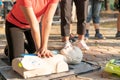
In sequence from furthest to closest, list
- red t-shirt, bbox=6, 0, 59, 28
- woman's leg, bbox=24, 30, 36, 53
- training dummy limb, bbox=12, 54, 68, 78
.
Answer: woman's leg, bbox=24, 30, 36, 53 → red t-shirt, bbox=6, 0, 59, 28 → training dummy limb, bbox=12, 54, 68, 78

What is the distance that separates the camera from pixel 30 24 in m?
3.25

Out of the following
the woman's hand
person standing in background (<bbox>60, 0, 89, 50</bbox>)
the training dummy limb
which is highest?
person standing in background (<bbox>60, 0, 89, 50</bbox>)

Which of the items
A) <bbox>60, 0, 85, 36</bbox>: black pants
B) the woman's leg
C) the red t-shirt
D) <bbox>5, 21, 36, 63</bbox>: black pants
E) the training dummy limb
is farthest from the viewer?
<bbox>60, 0, 85, 36</bbox>: black pants

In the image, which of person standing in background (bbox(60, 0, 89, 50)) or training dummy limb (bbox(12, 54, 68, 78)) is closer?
training dummy limb (bbox(12, 54, 68, 78))

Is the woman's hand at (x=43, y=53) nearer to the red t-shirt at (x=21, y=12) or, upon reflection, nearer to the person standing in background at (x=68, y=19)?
the red t-shirt at (x=21, y=12)

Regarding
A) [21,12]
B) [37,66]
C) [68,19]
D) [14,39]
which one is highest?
[21,12]

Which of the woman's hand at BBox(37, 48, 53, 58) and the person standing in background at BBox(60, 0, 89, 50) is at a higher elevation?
the person standing in background at BBox(60, 0, 89, 50)

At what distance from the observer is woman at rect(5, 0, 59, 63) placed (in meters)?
3.23

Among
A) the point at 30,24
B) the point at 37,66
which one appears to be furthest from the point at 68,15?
the point at 37,66

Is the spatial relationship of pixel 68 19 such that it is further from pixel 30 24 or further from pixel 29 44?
pixel 30 24

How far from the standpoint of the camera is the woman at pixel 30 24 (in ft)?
10.6

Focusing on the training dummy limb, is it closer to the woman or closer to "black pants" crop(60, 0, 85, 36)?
the woman

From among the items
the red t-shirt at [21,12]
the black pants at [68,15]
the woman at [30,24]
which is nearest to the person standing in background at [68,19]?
the black pants at [68,15]

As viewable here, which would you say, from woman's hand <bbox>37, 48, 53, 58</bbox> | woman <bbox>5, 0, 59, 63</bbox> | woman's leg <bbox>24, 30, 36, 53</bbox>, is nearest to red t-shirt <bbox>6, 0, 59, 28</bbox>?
woman <bbox>5, 0, 59, 63</bbox>
